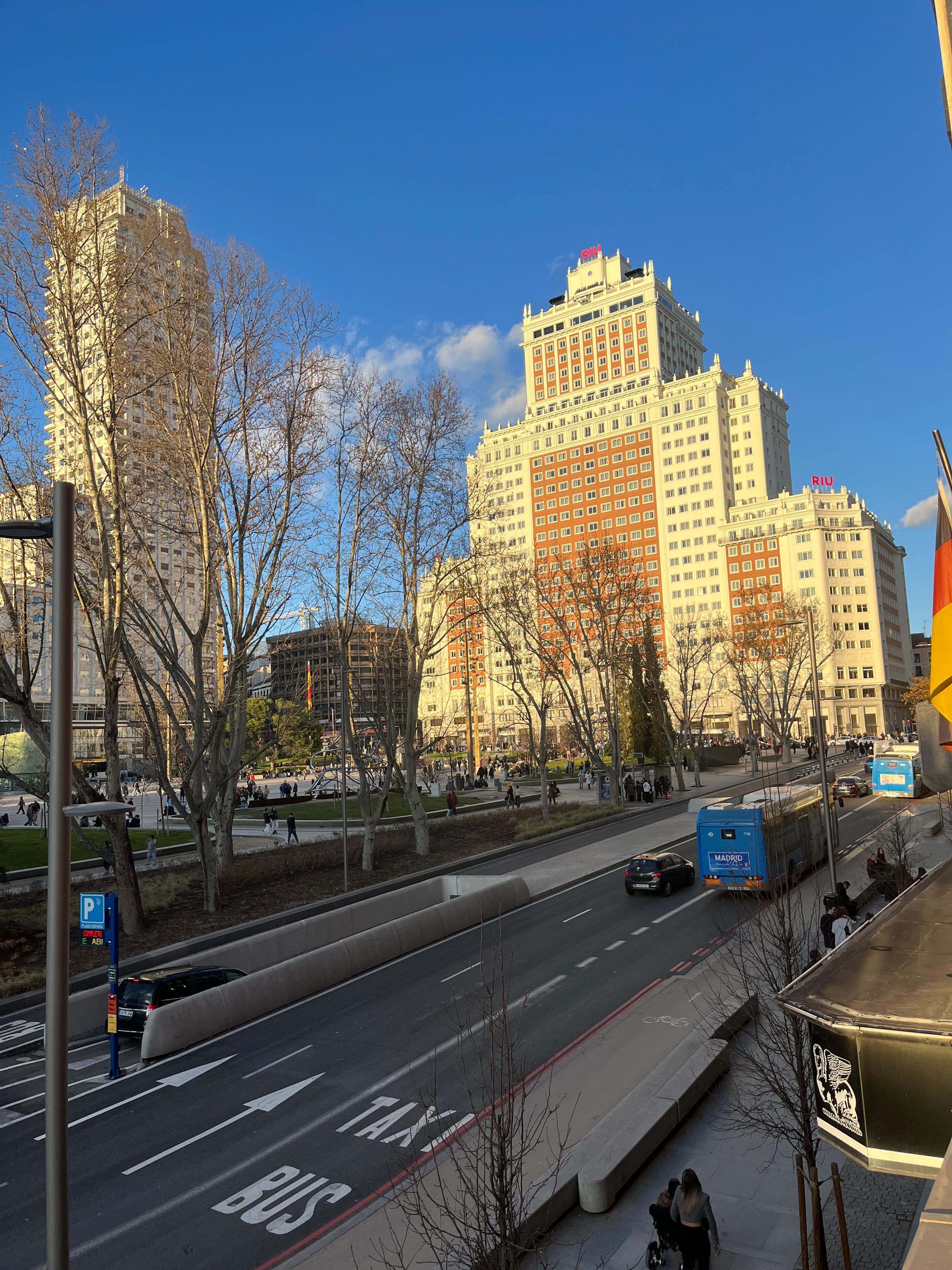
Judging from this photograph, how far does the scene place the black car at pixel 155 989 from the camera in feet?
51.5

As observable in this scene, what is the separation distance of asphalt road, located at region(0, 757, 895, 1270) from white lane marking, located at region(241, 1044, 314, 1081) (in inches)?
1.6

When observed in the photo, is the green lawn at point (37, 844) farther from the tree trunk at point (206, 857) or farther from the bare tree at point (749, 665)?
the bare tree at point (749, 665)

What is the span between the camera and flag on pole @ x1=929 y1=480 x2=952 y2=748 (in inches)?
333

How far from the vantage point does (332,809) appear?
50812 mm

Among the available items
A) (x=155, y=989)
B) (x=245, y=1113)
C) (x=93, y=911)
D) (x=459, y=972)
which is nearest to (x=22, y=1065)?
(x=155, y=989)

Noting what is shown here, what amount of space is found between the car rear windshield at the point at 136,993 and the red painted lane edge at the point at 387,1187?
7346 mm

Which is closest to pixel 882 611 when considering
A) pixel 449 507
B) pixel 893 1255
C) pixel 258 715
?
pixel 258 715

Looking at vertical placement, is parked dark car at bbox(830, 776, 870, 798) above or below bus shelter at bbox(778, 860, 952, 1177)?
below

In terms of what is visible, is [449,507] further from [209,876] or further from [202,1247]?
[202,1247]

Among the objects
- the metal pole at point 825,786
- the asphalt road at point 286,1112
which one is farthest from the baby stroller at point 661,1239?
the metal pole at point 825,786

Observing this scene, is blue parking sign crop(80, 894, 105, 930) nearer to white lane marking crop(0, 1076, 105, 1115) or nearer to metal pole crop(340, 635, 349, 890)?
white lane marking crop(0, 1076, 105, 1115)

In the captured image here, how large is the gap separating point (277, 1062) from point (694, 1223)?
28.7 feet

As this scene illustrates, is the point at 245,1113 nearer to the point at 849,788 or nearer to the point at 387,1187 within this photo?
the point at 387,1187

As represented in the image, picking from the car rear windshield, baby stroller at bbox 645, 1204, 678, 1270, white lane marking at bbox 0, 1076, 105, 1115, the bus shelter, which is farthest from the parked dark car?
the bus shelter
